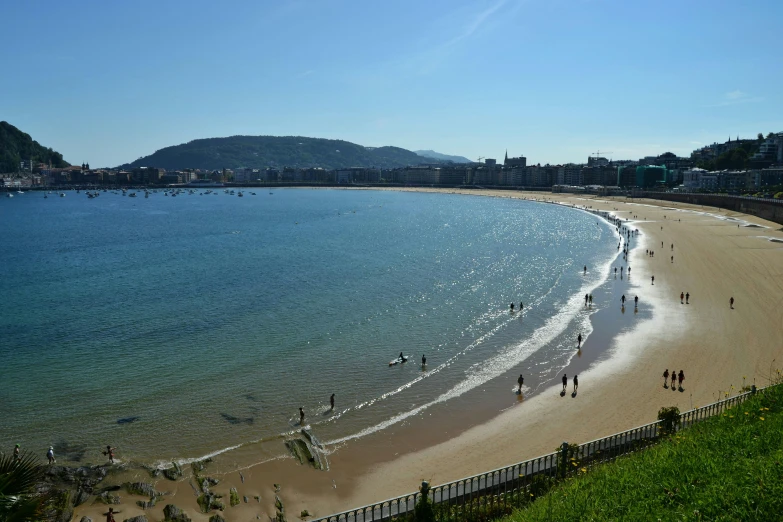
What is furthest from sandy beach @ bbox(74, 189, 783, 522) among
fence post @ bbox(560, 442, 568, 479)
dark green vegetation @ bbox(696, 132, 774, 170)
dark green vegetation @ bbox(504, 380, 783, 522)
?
dark green vegetation @ bbox(696, 132, 774, 170)

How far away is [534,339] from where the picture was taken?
3062cm

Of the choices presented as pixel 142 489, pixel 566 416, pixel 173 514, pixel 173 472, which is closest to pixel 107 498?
pixel 142 489

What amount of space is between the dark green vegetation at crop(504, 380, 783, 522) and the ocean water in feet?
37.2

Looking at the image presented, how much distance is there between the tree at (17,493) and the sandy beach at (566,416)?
10.8 metres

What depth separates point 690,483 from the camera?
8891 mm

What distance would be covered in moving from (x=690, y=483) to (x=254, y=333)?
26.1m

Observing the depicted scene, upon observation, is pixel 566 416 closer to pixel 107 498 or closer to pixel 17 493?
pixel 107 498

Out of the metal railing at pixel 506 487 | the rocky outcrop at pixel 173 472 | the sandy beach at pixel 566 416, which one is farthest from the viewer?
the rocky outcrop at pixel 173 472

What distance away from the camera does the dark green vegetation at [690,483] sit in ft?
26.5

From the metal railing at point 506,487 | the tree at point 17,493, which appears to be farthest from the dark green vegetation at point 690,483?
the tree at point 17,493

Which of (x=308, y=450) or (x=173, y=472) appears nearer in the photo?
(x=173, y=472)

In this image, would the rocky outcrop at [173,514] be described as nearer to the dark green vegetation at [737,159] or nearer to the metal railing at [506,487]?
the metal railing at [506,487]

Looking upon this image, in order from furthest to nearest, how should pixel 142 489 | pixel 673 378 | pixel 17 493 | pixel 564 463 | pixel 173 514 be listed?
1. pixel 673 378
2. pixel 142 489
3. pixel 173 514
4. pixel 564 463
5. pixel 17 493

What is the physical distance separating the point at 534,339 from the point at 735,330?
10752 millimetres
